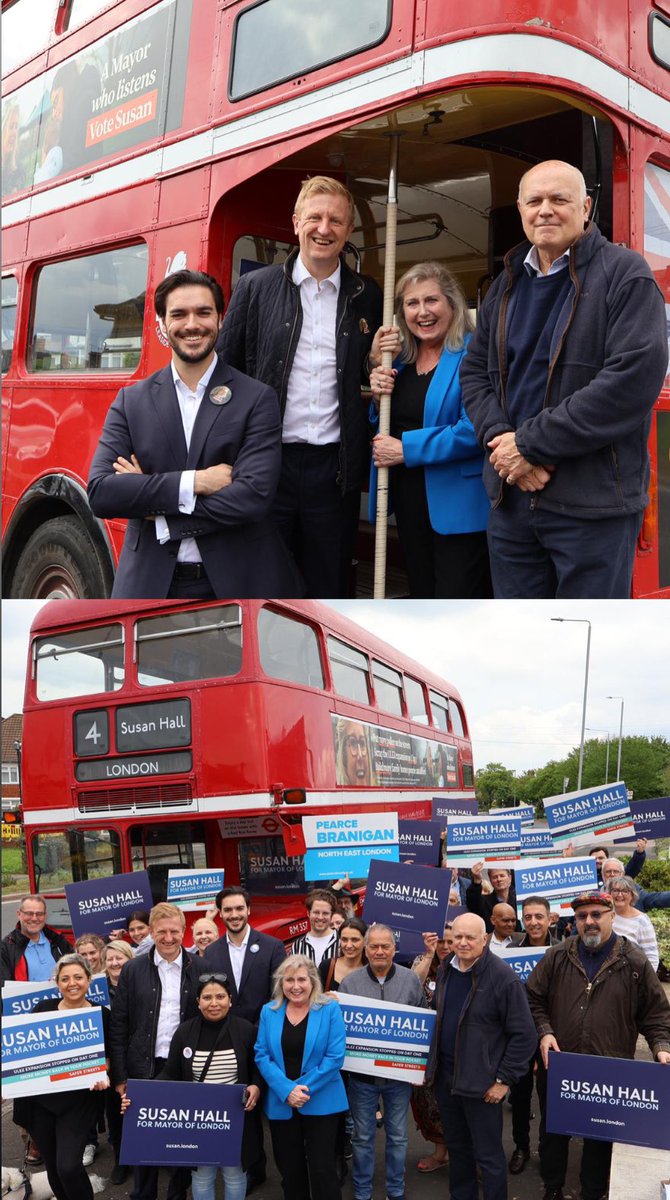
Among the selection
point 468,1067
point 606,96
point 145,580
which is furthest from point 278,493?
point 468,1067

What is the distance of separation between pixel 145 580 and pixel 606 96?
2.66 metres

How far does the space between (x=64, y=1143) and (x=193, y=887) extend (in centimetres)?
204

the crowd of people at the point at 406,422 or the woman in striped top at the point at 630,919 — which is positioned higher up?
the crowd of people at the point at 406,422

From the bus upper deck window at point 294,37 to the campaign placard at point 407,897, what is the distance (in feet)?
12.3

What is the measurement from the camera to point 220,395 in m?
4.41

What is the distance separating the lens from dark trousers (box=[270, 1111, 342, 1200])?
480cm

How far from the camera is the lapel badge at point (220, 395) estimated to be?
A: 14.5 ft

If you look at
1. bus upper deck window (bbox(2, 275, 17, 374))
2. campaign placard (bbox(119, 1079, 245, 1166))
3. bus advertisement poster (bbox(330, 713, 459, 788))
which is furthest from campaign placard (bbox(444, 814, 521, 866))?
bus upper deck window (bbox(2, 275, 17, 374))

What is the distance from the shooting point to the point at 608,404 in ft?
12.5

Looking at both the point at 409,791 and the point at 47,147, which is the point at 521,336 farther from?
the point at 409,791

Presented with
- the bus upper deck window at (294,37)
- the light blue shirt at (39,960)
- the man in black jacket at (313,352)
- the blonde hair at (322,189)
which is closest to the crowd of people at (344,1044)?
the light blue shirt at (39,960)

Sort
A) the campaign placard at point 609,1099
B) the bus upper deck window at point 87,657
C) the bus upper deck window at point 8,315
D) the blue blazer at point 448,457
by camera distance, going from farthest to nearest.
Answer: the bus upper deck window at point 87,657 < the bus upper deck window at point 8,315 < the blue blazer at point 448,457 < the campaign placard at point 609,1099

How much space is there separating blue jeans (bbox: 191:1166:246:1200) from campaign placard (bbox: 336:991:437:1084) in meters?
0.62

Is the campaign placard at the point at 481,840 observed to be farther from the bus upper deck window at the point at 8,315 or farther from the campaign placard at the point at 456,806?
the bus upper deck window at the point at 8,315
